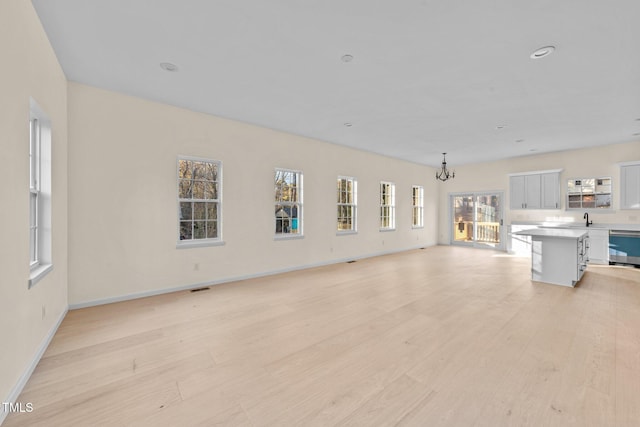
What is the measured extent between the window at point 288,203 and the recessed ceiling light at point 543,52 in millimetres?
4140

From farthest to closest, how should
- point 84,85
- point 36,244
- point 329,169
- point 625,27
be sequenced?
1. point 329,169
2. point 84,85
3. point 36,244
4. point 625,27

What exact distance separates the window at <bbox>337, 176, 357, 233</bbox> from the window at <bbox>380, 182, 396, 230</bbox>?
130 cm

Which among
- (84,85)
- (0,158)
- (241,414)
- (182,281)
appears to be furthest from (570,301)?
(84,85)

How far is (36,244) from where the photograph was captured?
270 cm

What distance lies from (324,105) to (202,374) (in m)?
3.75

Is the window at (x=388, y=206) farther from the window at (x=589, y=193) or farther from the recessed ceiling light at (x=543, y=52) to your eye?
the recessed ceiling light at (x=543, y=52)

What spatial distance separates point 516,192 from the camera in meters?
7.98

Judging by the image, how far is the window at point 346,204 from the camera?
A: 685 centimetres

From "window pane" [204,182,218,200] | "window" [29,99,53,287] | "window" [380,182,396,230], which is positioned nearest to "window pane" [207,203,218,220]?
"window pane" [204,182,218,200]

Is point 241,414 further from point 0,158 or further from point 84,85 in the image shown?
point 84,85

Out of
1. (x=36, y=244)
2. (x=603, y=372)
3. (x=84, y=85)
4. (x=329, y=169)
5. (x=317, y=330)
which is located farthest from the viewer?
(x=329, y=169)

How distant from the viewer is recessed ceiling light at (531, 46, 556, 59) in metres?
2.72

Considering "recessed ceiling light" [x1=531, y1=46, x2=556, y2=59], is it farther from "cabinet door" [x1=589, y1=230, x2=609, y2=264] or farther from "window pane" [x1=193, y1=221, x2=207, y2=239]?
"cabinet door" [x1=589, y1=230, x2=609, y2=264]

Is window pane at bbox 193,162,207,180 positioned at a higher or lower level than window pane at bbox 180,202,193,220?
higher
